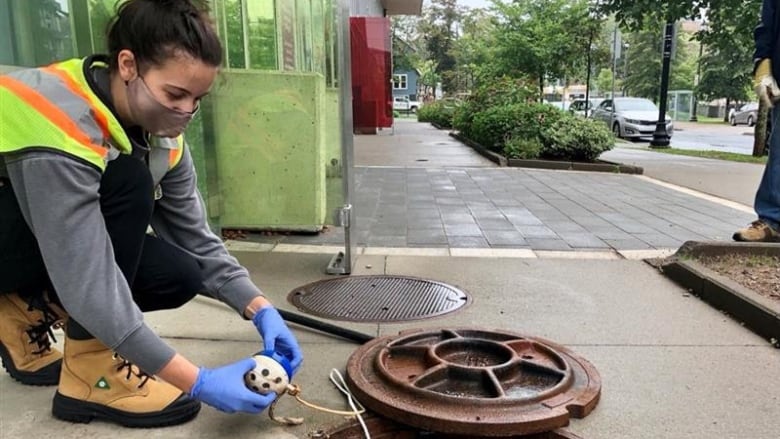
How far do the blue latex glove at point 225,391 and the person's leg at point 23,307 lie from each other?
1.76ft

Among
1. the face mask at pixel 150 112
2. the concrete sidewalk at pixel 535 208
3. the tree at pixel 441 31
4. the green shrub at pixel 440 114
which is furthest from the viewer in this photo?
the tree at pixel 441 31

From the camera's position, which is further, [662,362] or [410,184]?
[410,184]

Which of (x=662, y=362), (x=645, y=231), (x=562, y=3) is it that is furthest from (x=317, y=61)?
(x=562, y=3)

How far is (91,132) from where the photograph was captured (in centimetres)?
121

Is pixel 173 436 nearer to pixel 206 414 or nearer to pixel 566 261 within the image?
pixel 206 414

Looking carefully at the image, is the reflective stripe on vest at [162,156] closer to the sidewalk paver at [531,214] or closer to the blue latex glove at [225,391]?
the blue latex glove at [225,391]

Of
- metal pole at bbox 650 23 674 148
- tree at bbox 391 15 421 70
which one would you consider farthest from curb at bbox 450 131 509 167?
tree at bbox 391 15 421 70

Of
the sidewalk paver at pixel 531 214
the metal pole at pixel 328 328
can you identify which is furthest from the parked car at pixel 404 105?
the metal pole at pixel 328 328

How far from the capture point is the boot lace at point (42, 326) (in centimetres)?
158

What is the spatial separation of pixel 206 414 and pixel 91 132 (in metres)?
0.82

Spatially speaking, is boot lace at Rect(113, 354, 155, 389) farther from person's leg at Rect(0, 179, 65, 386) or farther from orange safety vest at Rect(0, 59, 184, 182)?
orange safety vest at Rect(0, 59, 184, 182)

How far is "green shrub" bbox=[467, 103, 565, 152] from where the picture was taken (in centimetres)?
866

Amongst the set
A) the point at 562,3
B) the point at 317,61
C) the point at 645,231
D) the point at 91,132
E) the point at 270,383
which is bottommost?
the point at 645,231

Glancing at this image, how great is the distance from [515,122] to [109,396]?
8067 mm
